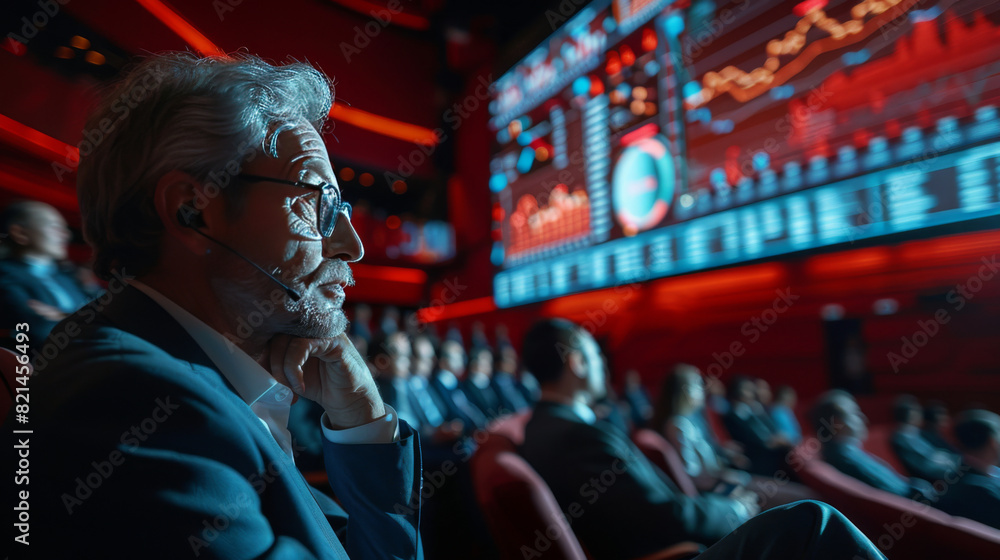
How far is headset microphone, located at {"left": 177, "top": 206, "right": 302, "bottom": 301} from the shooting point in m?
0.73

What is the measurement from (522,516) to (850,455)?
6.15ft

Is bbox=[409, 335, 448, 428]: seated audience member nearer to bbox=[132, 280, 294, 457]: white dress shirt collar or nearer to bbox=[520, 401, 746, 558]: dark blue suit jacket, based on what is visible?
bbox=[520, 401, 746, 558]: dark blue suit jacket

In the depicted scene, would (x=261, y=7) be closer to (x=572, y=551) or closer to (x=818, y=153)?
(x=818, y=153)

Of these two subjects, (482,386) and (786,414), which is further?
(482,386)

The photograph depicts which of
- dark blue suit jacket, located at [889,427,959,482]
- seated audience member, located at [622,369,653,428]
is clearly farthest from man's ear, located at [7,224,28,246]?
seated audience member, located at [622,369,653,428]

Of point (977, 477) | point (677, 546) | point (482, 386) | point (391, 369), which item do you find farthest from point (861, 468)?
point (482, 386)

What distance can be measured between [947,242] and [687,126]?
1.77m

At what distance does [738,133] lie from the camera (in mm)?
3803

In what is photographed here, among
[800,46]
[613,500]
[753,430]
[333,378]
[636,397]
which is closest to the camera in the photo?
[333,378]

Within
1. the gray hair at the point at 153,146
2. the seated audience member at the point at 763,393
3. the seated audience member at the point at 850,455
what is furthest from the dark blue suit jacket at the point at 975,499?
the seated audience member at the point at 763,393

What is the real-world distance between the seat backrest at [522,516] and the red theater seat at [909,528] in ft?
2.98

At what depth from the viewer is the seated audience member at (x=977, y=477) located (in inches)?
68.1

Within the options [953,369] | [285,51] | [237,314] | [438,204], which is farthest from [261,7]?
[953,369]

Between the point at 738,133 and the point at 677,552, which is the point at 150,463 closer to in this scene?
the point at 677,552
